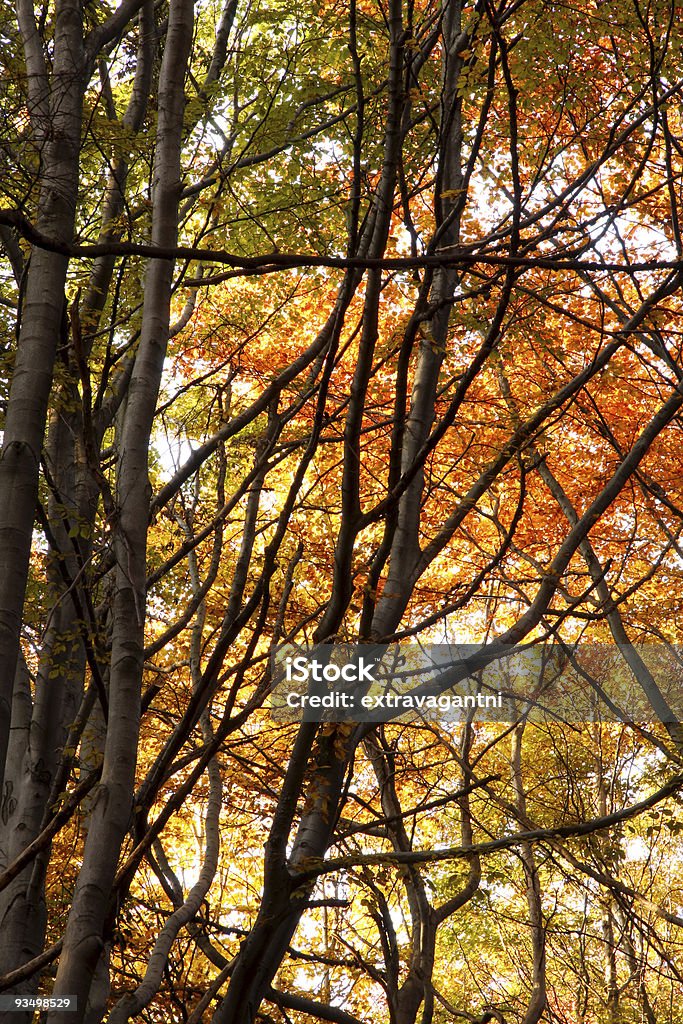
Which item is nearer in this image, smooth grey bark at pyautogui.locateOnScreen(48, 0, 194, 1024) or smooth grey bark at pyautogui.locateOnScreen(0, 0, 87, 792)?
smooth grey bark at pyautogui.locateOnScreen(48, 0, 194, 1024)

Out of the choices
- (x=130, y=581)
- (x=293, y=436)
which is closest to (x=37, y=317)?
(x=130, y=581)

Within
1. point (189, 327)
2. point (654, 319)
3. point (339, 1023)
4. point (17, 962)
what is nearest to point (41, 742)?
point (17, 962)

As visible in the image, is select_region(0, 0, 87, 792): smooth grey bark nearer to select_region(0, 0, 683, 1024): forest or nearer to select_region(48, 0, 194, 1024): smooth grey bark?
select_region(0, 0, 683, 1024): forest

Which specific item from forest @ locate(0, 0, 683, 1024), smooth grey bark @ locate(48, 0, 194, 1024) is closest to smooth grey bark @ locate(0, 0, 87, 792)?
forest @ locate(0, 0, 683, 1024)

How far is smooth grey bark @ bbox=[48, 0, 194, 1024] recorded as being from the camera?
7.60 feet

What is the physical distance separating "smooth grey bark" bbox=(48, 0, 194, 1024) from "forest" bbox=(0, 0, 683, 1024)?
0.01 meters

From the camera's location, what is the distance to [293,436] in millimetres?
5945

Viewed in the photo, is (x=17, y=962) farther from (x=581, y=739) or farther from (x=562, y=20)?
(x=581, y=739)

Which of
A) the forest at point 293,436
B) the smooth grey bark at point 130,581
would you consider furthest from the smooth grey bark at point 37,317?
the smooth grey bark at point 130,581

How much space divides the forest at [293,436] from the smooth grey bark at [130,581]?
12 mm

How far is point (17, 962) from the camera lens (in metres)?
3.86

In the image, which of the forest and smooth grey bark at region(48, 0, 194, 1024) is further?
the forest

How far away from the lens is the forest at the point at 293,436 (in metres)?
2.70

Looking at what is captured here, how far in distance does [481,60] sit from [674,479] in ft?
17.3
